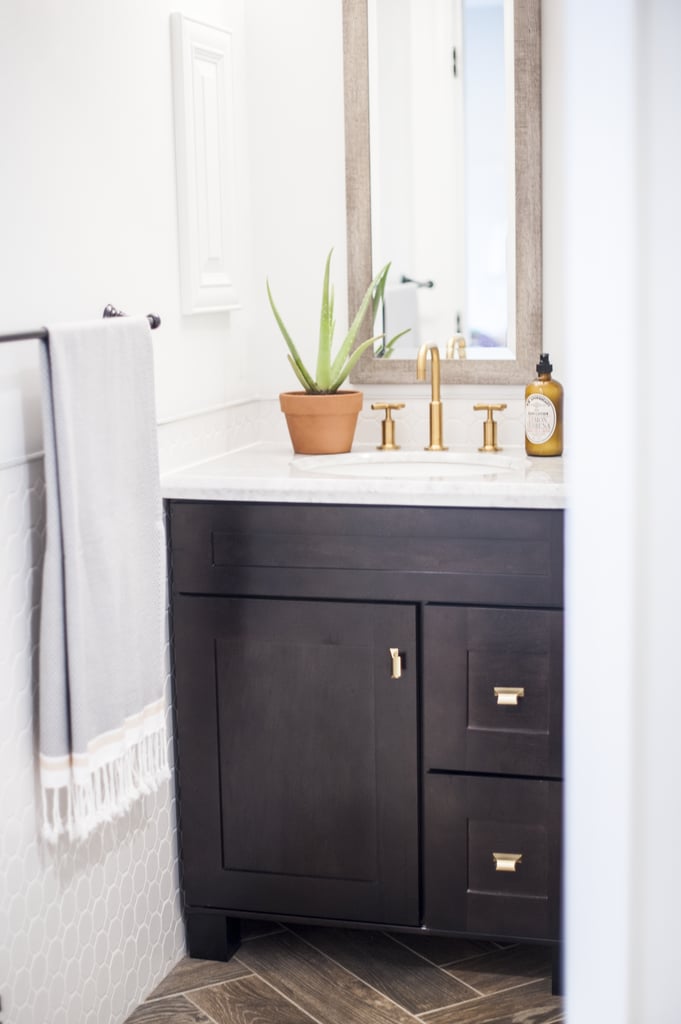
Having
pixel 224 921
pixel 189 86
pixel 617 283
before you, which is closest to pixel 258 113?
pixel 189 86

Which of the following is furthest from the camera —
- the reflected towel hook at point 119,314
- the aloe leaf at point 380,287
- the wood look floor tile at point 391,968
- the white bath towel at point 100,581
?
the aloe leaf at point 380,287

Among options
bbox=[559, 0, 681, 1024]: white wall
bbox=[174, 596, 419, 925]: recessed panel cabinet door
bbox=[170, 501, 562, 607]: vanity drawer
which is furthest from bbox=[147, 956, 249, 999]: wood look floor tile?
bbox=[559, 0, 681, 1024]: white wall

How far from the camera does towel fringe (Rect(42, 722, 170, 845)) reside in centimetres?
151

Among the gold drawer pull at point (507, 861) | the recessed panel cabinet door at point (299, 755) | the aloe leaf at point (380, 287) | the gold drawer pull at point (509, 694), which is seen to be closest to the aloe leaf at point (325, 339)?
the aloe leaf at point (380, 287)

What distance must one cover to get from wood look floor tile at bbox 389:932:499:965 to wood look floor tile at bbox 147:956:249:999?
0.30 m

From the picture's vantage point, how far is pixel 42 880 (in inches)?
62.0

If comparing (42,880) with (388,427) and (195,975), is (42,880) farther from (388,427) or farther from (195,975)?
(388,427)

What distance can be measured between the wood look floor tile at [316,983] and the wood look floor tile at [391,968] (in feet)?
0.06

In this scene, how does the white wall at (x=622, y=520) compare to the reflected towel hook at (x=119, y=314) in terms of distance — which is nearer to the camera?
the white wall at (x=622, y=520)

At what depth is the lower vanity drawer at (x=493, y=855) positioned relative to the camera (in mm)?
1803

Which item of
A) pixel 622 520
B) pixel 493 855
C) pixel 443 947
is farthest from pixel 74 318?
pixel 622 520

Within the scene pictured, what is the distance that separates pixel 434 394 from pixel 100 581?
871 millimetres

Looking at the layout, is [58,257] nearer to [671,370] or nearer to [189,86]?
[189,86]

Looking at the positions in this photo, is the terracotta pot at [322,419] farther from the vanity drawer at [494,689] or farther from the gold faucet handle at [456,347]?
the vanity drawer at [494,689]
